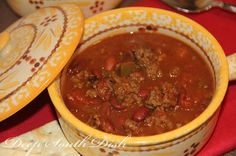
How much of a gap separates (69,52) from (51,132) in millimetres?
364

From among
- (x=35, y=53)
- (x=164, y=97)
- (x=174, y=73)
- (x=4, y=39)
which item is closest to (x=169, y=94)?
(x=164, y=97)

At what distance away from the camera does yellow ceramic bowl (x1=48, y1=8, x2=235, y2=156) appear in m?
1.41

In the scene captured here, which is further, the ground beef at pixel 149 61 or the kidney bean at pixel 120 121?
the ground beef at pixel 149 61

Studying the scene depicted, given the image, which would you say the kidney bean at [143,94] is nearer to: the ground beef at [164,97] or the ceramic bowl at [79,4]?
the ground beef at [164,97]

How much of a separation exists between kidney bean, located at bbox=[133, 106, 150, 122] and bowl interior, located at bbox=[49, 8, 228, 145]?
18cm

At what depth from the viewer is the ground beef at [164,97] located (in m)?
1.57

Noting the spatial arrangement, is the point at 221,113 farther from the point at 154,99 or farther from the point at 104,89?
the point at 104,89

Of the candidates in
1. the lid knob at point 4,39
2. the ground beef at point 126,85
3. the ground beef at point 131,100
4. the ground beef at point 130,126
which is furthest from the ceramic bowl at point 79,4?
the ground beef at point 130,126

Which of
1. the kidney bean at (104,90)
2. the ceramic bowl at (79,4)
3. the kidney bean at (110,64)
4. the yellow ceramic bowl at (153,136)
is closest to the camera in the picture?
the yellow ceramic bowl at (153,136)

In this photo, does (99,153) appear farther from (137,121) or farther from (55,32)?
(55,32)

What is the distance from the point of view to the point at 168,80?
Answer: 1.68 metres

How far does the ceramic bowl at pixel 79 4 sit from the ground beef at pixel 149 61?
413 millimetres

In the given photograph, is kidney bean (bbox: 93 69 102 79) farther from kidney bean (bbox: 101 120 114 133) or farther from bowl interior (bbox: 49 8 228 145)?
kidney bean (bbox: 101 120 114 133)

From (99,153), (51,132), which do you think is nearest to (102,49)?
(51,132)
